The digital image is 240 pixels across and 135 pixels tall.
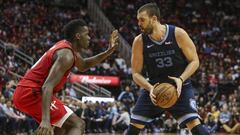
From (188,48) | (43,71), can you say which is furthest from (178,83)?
(43,71)

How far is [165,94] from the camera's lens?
5.60m

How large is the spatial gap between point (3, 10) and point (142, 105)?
17.7m

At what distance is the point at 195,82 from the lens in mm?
21781

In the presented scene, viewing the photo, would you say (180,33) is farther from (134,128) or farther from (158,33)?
(134,128)

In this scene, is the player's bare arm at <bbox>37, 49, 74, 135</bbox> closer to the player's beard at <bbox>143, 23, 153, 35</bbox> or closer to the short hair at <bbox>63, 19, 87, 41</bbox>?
the short hair at <bbox>63, 19, 87, 41</bbox>

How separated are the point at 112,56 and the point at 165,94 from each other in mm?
17160

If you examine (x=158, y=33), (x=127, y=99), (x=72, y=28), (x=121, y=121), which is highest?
(x=72, y=28)

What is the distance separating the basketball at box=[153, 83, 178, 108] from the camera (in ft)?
18.4

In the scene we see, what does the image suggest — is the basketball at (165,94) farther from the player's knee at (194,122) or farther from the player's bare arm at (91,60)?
the player's bare arm at (91,60)

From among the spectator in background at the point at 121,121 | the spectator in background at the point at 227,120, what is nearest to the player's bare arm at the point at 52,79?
the spectator in background at the point at 121,121

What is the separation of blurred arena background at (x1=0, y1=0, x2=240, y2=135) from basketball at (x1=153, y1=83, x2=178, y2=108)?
8771 mm

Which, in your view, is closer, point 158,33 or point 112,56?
point 158,33

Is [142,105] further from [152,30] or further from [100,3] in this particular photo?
[100,3]

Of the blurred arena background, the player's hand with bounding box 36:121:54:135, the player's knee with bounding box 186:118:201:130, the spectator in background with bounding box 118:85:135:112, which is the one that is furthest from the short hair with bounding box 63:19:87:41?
the spectator in background with bounding box 118:85:135:112
